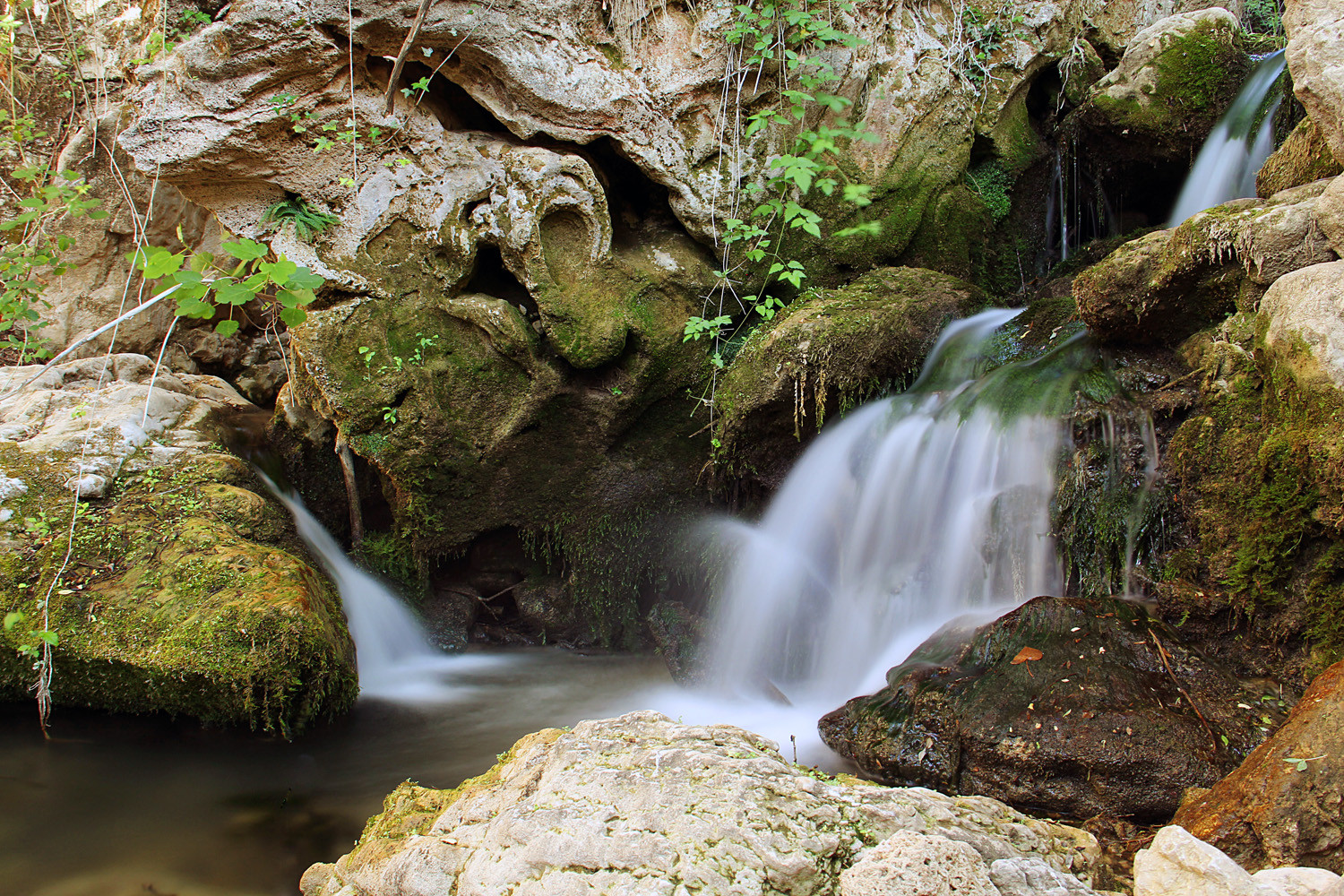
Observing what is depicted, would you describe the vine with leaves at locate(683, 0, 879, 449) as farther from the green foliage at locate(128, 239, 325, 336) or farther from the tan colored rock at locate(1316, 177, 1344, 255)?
the green foliage at locate(128, 239, 325, 336)

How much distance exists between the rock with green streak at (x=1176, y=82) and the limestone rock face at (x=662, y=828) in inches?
224

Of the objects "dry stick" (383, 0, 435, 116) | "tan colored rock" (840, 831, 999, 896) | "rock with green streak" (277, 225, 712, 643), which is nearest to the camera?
"tan colored rock" (840, 831, 999, 896)

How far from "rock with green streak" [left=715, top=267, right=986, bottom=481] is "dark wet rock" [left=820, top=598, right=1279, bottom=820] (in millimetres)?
1774

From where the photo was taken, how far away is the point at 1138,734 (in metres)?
2.82

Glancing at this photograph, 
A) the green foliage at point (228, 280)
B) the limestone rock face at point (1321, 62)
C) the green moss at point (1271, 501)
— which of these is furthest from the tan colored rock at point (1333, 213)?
the green foliage at point (228, 280)

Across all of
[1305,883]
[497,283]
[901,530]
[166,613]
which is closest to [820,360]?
[901,530]

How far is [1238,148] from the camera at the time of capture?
529cm

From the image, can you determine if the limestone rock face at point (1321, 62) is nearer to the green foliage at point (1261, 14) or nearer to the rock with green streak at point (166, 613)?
the green foliage at point (1261, 14)

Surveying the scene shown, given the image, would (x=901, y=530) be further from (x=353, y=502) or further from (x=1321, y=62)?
(x=353, y=502)

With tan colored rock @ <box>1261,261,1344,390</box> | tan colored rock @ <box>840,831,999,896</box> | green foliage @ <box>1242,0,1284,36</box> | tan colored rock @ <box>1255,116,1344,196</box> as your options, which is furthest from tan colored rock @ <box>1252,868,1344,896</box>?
green foliage @ <box>1242,0,1284,36</box>

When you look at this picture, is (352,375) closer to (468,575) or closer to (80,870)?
(468,575)

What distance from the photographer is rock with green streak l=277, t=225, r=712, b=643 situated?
5.07m

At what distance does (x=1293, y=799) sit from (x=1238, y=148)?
193 inches

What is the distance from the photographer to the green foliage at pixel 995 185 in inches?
247
